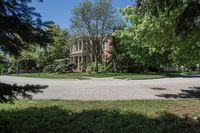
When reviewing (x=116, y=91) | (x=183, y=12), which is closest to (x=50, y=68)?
(x=116, y=91)

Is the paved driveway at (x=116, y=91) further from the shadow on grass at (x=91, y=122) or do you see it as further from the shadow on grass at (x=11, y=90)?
the shadow on grass at (x=11, y=90)

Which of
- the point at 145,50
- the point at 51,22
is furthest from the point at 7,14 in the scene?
the point at 145,50

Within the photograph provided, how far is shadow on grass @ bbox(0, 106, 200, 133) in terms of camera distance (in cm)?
733

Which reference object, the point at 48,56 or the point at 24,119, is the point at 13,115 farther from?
the point at 48,56

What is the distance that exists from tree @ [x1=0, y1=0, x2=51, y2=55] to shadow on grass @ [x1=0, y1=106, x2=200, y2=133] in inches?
70.2

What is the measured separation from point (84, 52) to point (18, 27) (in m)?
59.6

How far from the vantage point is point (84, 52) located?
66.1 metres

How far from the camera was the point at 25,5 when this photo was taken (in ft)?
22.7

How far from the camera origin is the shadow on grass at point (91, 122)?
7332 mm

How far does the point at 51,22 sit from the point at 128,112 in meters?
3.61

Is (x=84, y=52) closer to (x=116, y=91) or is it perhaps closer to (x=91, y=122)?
(x=116, y=91)

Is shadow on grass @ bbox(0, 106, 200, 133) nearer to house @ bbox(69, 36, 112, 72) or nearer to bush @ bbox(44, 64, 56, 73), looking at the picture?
house @ bbox(69, 36, 112, 72)

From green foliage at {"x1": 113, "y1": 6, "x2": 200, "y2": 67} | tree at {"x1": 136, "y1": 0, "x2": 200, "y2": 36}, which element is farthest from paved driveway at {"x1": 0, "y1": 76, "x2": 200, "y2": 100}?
tree at {"x1": 136, "y1": 0, "x2": 200, "y2": 36}

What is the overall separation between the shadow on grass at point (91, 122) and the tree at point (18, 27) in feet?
5.85
